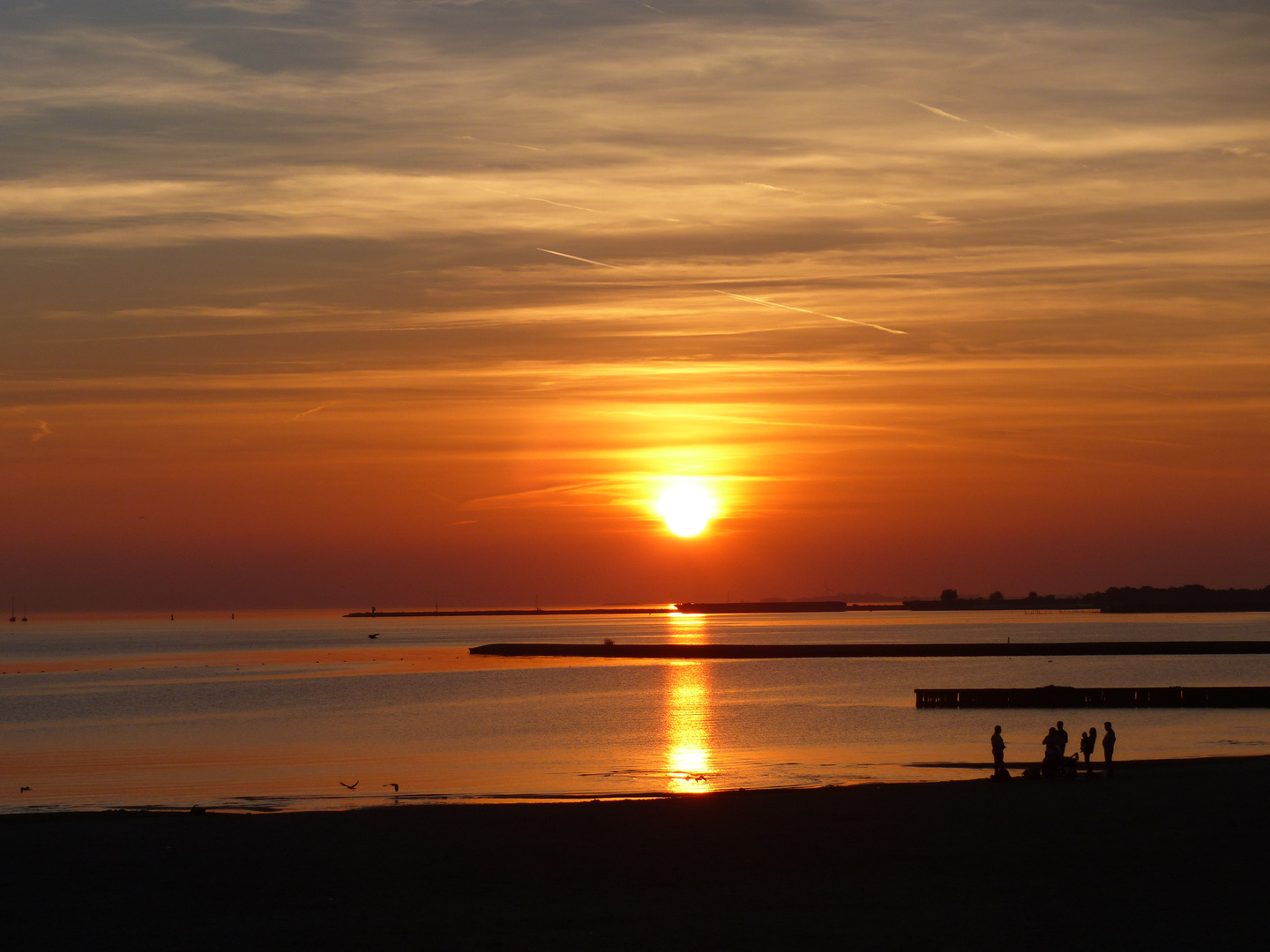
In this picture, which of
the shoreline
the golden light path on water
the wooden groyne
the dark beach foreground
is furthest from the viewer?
the wooden groyne

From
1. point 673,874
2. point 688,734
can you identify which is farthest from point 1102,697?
point 673,874

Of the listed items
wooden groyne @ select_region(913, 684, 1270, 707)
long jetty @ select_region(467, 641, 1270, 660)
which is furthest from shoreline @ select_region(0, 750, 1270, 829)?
long jetty @ select_region(467, 641, 1270, 660)

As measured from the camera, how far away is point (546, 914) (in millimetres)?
17938

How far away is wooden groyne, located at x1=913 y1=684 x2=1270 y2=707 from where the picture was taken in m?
75.9

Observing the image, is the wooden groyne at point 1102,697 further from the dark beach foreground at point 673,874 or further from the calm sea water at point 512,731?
the dark beach foreground at point 673,874

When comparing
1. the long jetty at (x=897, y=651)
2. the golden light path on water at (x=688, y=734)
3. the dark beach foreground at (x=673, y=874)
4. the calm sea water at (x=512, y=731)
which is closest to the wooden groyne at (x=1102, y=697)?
the calm sea water at (x=512, y=731)

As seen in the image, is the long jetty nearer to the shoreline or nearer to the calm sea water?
the calm sea water

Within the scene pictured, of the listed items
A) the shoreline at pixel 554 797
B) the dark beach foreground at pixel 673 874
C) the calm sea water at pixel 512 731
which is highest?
the calm sea water at pixel 512 731

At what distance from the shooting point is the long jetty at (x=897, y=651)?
501 feet

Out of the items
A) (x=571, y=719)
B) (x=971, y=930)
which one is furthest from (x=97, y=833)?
(x=571, y=719)

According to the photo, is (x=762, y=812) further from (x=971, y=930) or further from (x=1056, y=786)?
(x=971, y=930)

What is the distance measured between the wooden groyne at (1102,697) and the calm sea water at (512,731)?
3.99 meters

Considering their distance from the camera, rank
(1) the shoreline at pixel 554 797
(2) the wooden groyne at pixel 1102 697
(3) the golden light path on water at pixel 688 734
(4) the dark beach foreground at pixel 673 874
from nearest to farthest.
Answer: (4) the dark beach foreground at pixel 673 874 < (1) the shoreline at pixel 554 797 < (3) the golden light path on water at pixel 688 734 < (2) the wooden groyne at pixel 1102 697

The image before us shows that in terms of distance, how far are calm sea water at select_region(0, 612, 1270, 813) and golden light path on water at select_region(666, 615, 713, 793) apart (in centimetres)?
17
